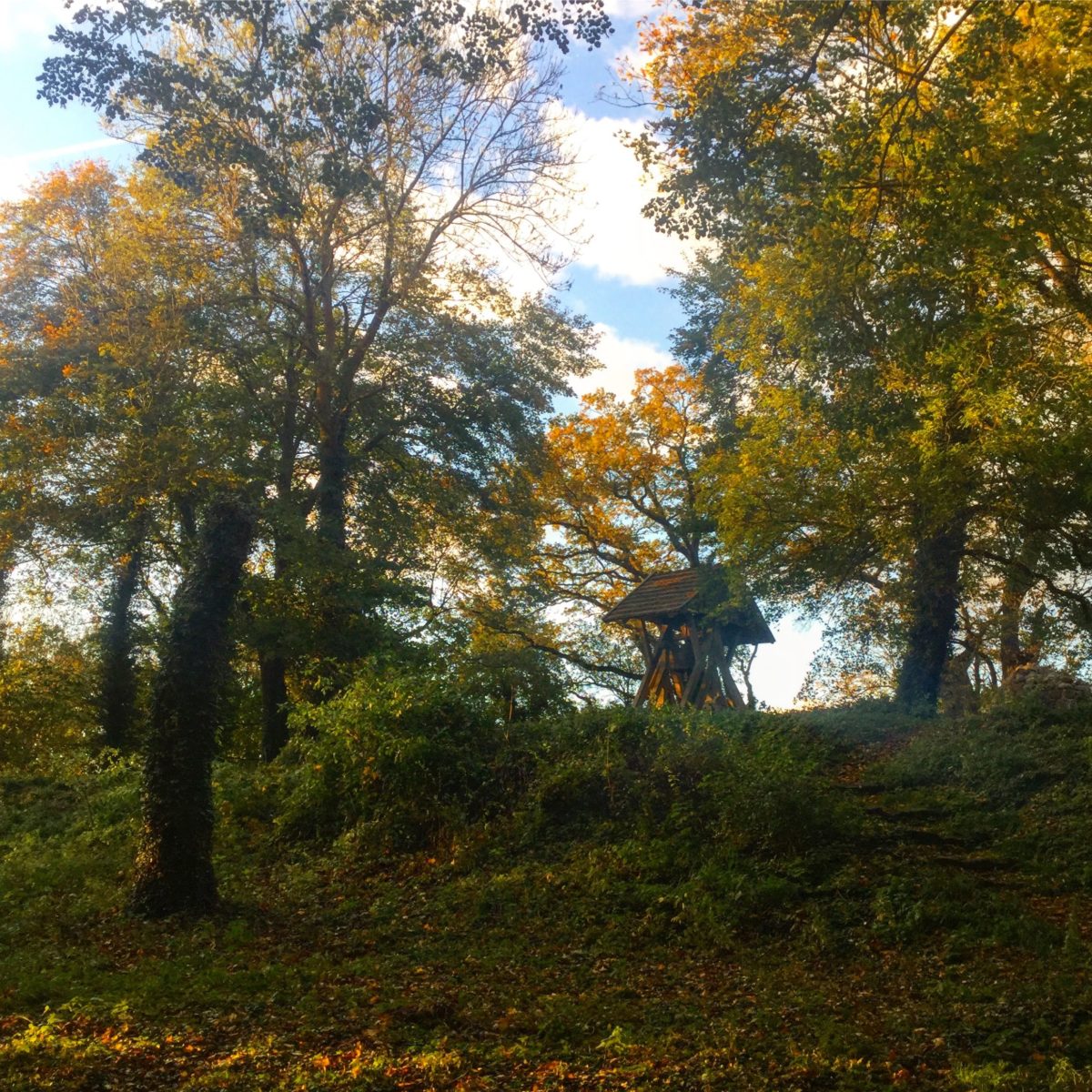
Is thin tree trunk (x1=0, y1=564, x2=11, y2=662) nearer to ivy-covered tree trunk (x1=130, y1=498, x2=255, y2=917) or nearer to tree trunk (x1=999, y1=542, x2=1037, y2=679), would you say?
ivy-covered tree trunk (x1=130, y1=498, x2=255, y2=917)

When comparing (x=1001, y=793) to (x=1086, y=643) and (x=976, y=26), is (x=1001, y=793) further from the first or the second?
(x=1086, y=643)

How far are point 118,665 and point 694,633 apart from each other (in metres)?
11.8

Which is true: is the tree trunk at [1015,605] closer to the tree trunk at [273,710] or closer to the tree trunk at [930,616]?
the tree trunk at [930,616]

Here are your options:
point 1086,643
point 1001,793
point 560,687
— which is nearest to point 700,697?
point 560,687

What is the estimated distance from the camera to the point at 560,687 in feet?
49.1

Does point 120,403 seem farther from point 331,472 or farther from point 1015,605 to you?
point 1015,605

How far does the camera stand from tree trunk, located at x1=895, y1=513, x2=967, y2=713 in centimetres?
1794

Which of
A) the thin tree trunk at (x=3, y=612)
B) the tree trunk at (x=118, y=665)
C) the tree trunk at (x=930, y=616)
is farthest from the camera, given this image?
the thin tree trunk at (x=3, y=612)

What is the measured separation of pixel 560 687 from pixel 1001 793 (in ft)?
19.7

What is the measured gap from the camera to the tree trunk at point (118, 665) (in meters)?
21.3

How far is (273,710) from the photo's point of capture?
65.3 feet

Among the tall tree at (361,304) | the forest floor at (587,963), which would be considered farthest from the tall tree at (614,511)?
the forest floor at (587,963)

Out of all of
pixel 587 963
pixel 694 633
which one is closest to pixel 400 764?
pixel 587 963

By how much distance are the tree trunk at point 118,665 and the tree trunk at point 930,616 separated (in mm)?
14959
